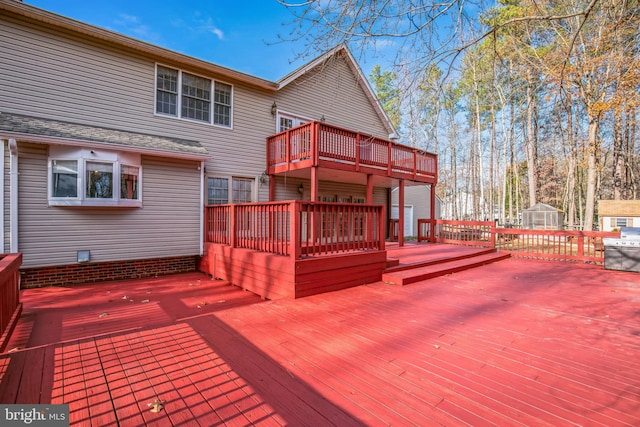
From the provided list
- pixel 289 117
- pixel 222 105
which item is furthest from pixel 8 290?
pixel 289 117

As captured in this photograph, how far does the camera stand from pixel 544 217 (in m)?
20.5

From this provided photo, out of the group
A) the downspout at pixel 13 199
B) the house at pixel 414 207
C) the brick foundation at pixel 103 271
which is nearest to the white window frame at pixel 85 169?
the downspout at pixel 13 199

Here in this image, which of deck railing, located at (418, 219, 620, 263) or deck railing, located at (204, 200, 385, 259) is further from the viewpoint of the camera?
deck railing, located at (418, 219, 620, 263)

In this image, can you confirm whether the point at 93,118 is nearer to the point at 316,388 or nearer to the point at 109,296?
the point at 109,296

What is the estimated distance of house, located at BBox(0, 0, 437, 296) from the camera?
597 centimetres

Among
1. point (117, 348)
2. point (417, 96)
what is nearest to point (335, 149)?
point (417, 96)

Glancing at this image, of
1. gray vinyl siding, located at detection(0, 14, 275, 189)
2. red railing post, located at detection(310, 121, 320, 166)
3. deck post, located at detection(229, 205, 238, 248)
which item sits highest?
gray vinyl siding, located at detection(0, 14, 275, 189)

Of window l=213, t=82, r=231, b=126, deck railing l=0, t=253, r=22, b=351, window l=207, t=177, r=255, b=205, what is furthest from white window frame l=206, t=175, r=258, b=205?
deck railing l=0, t=253, r=22, b=351

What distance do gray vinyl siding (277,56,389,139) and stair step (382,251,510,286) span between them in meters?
6.79

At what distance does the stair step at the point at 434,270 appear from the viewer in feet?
19.4

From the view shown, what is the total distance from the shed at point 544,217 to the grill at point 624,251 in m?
14.6

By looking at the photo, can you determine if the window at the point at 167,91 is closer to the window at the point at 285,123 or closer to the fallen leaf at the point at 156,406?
the window at the point at 285,123

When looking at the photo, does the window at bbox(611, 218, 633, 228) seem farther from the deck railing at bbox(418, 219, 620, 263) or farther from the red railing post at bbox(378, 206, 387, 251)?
the red railing post at bbox(378, 206, 387, 251)

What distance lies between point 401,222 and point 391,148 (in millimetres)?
2587
